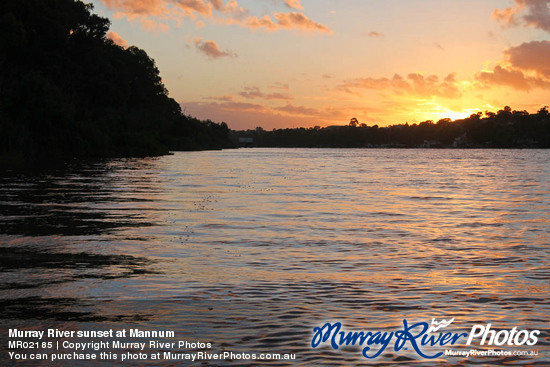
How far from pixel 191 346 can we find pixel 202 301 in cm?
230

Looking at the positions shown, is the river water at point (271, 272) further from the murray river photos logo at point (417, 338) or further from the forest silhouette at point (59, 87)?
the forest silhouette at point (59, 87)

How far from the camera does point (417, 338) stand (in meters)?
8.34

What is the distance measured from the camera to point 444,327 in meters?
8.81

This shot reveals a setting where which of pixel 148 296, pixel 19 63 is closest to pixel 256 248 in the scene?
pixel 148 296

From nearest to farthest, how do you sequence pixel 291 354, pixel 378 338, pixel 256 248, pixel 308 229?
pixel 291 354, pixel 378 338, pixel 256 248, pixel 308 229

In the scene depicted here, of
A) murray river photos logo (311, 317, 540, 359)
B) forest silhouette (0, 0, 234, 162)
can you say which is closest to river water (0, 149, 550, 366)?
murray river photos logo (311, 317, 540, 359)

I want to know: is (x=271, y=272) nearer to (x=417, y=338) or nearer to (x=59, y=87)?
(x=417, y=338)

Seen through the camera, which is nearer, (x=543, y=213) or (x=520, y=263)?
(x=520, y=263)

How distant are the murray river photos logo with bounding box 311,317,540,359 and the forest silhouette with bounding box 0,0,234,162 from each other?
211ft

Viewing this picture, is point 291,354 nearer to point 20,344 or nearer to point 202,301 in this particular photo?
point 202,301

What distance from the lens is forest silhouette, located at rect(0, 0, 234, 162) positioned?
6888 centimetres

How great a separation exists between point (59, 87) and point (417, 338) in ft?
284

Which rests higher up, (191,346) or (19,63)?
(19,63)

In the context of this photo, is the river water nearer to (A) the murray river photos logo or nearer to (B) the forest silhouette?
(A) the murray river photos logo
